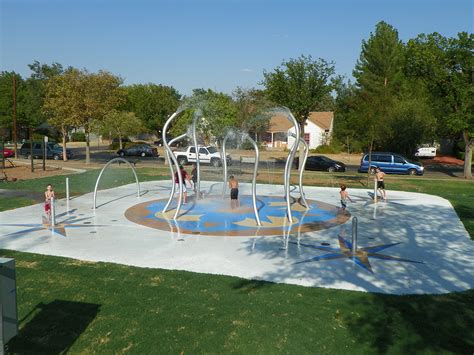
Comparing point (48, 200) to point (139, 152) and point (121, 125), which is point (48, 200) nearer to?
point (139, 152)

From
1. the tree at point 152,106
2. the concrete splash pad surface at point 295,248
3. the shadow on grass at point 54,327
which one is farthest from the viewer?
the tree at point 152,106

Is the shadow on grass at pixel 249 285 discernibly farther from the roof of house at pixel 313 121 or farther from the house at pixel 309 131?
the roof of house at pixel 313 121

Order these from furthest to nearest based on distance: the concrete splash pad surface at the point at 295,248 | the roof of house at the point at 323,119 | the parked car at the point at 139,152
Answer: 1. the roof of house at the point at 323,119
2. the parked car at the point at 139,152
3. the concrete splash pad surface at the point at 295,248

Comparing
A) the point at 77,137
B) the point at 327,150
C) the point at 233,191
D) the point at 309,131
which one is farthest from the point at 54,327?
the point at 77,137

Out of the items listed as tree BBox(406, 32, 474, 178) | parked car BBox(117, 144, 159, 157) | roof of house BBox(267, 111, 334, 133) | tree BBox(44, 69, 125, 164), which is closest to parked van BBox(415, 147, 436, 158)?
roof of house BBox(267, 111, 334, 133)

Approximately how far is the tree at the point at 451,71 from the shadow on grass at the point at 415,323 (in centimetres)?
2331

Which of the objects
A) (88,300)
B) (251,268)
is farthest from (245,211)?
(88,300)

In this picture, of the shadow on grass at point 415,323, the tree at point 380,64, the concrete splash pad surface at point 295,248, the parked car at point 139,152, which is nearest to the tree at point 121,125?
the parked car at point 139,152

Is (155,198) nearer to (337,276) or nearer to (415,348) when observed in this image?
(337,276)

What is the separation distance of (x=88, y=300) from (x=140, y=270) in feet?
6.01

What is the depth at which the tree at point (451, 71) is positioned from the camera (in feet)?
93.3

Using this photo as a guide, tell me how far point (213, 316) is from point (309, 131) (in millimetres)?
57176

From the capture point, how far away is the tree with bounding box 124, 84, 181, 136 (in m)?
74.5

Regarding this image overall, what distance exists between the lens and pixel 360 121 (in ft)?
149
